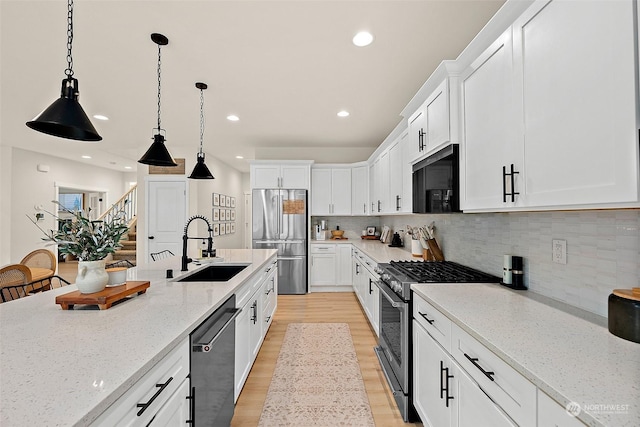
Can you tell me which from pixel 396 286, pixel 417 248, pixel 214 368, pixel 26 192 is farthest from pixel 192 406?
pixel 26 192

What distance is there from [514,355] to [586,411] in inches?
9.9

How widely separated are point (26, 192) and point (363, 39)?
7610 millimetres

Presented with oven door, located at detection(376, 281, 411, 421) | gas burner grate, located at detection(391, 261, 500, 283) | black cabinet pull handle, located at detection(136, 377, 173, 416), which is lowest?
oven door, located at detection(376, 281, 411, 421)

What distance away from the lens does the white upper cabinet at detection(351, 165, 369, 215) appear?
534 centimetres

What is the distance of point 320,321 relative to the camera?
3686 millimetres

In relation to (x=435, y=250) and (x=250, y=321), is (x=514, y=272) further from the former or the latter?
(x=250, y=321)

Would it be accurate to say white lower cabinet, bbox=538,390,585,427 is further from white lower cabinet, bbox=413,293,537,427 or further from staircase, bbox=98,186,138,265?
staircase, bbox=98,186,138,265

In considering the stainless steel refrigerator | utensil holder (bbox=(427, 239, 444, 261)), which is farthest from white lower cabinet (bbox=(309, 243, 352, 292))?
utensil holder (bbox=(427, 239, 444, 261))

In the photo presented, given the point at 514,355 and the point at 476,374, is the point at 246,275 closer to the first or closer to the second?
the point at 476,374

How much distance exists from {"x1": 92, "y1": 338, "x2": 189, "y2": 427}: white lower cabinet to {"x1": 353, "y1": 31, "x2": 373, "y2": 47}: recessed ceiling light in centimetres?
232

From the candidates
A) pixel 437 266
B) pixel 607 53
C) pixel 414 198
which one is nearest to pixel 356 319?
pixel 437 266

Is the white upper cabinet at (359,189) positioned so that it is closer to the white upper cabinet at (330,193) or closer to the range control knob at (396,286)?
the white upper cabinet at (330,193)

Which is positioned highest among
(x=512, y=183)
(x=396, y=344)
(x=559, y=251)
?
(x=512, y=183)

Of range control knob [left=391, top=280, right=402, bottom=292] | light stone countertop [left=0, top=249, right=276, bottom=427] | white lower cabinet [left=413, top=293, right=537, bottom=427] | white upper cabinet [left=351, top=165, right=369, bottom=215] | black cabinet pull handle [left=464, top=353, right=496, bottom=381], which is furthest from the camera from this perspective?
white upper cabinet [left=351, top=165, right=369, bottom=215]
